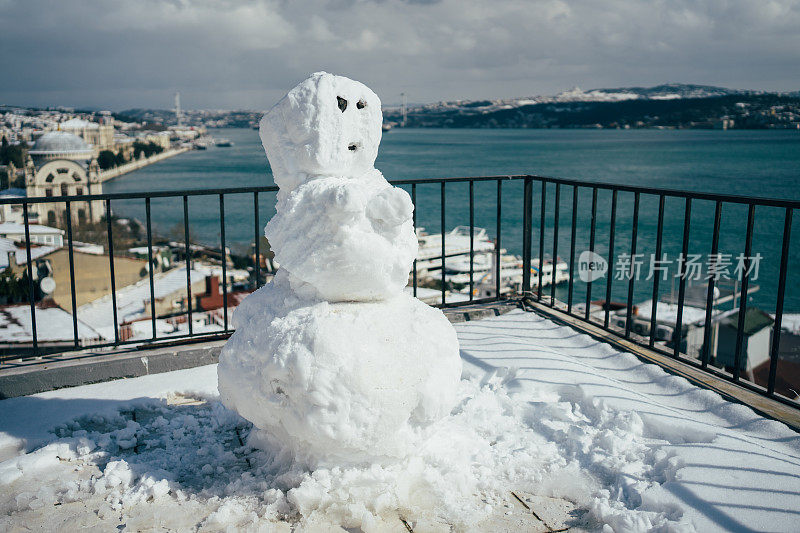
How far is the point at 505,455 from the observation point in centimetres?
260

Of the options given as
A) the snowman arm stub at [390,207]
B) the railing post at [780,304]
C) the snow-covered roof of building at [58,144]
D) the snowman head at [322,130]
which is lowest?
the railing post at [780,304]

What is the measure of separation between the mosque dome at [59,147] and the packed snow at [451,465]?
6699 cm

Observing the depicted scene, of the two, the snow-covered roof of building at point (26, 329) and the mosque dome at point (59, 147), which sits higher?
the mosque dome at point (59, 147)

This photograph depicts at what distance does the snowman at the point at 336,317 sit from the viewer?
2.14 metres

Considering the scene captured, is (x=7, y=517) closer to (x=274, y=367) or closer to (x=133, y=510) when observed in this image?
(x=133, y=510)

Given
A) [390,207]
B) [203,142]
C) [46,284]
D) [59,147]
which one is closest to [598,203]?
[59,147]

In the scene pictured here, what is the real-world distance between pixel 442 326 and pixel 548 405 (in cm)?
97

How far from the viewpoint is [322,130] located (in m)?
2.31

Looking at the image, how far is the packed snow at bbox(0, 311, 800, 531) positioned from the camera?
2.17m

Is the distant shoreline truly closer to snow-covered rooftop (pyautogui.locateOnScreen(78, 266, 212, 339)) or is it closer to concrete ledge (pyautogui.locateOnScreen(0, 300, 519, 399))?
snow-covered rooftop (pyautogui.locateOnScreen(78, 266, 212, 339))

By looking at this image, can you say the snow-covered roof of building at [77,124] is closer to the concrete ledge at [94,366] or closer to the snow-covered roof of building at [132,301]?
the snow-covered roof of building at [132,301]

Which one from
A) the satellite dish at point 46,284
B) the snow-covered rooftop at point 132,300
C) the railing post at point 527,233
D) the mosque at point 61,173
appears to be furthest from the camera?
the mosque at point 61,173

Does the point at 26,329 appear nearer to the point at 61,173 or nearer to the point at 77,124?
the point at 61,173

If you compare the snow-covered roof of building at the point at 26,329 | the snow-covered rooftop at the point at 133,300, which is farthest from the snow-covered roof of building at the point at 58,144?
the snow-covered roof of building at the point at 26,329
